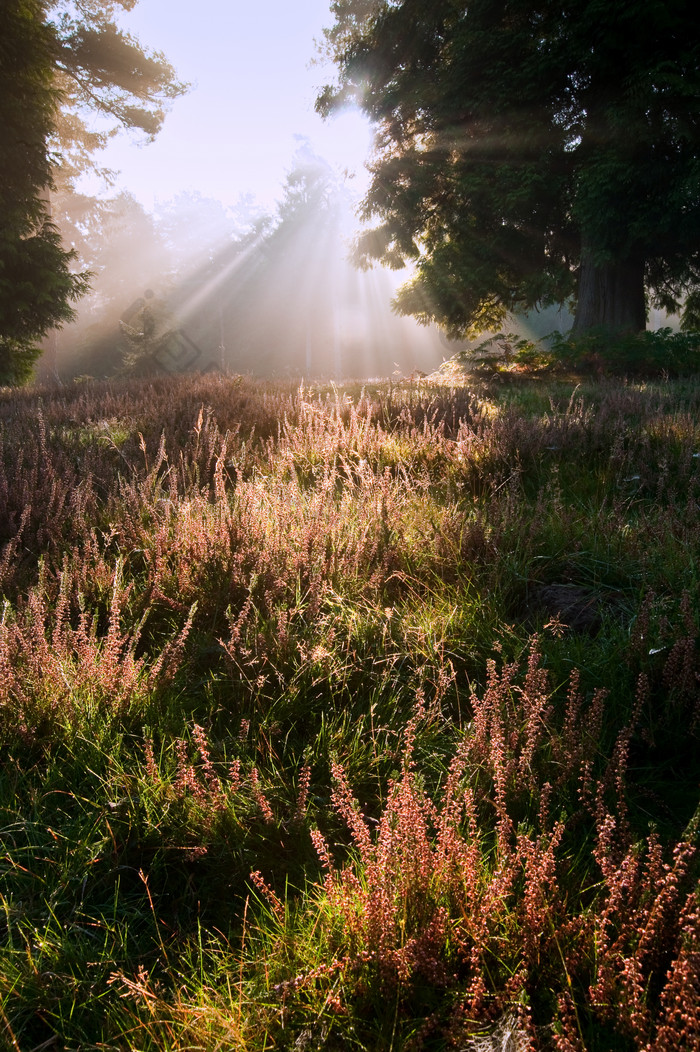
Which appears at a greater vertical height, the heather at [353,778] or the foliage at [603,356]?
the foliage at [603,356]

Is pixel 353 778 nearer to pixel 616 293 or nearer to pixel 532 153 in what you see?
pixel 616 293

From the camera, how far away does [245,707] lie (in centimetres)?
210

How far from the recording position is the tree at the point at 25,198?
10961 millimetres

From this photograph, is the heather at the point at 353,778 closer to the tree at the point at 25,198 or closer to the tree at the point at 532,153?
the tree at the point at 25,198

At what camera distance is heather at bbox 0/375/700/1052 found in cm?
113

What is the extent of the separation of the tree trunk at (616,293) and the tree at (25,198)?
12.1 m

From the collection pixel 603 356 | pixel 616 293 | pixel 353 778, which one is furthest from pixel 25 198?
pixel 353 778

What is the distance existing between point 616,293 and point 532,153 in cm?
393

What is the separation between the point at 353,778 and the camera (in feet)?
5.71

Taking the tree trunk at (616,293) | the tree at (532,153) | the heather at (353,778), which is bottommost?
the heather at (353,778)

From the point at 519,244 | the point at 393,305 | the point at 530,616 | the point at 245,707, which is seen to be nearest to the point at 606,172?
the point at 519,244

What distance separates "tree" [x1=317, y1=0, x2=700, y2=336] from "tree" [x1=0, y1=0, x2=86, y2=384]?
8.83 meters

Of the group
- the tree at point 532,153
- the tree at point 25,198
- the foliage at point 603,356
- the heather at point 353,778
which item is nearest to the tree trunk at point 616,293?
the tree at point 532,153

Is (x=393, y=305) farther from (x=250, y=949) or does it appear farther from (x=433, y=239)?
(x=250, y=949)
